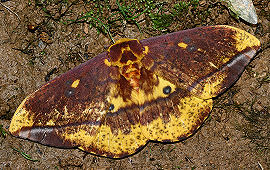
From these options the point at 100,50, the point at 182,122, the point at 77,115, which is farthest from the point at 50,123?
the point at 182,122

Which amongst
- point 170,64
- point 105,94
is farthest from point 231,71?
point 105,94

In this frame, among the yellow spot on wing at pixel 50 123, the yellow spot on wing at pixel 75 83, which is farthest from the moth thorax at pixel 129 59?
the yellow spot on wing at pixel 50 123

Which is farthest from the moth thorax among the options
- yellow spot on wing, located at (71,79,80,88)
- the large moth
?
yellow spot on wing, located at (71,79,80,88)

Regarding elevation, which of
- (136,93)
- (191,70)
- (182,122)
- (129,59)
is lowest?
(182,122)

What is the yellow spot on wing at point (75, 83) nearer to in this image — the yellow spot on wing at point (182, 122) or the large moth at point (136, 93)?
Answer: the large moth at point (136, 93)

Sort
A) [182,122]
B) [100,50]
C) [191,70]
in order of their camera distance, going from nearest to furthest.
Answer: [191,70] < [182,122] < [100,50]

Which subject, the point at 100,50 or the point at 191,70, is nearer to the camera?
the point at 191,70

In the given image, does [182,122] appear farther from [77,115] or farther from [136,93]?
[77,115]
